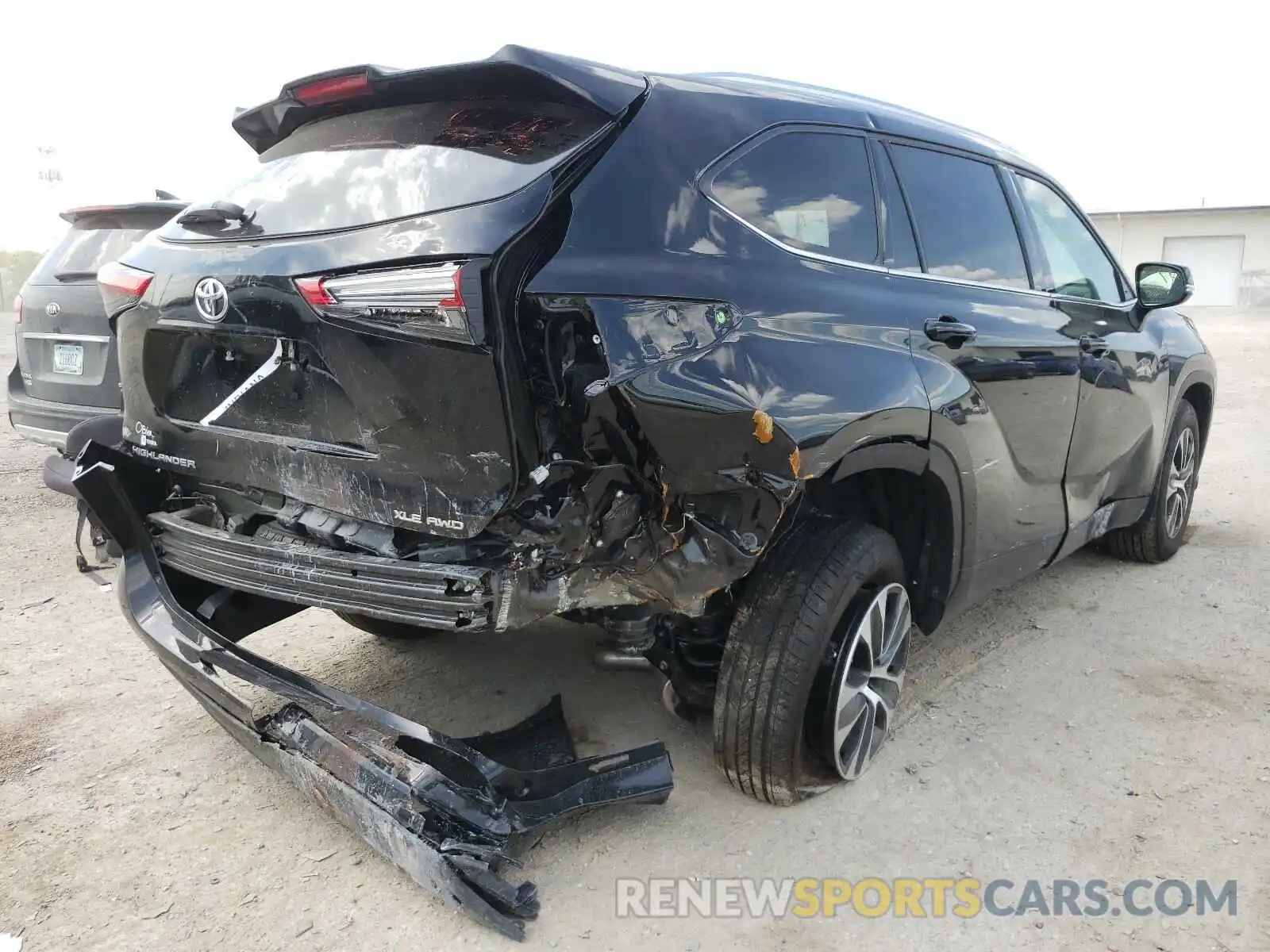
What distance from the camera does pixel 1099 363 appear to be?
3863mm

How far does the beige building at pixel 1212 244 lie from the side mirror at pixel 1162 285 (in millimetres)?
31718

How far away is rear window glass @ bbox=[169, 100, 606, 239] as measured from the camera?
2.18 m

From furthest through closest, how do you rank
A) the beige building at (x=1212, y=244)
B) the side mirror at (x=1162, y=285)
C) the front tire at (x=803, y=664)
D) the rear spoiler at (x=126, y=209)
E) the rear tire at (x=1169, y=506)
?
the beige building at (x=1212, y=244), the rear spoiler at (x=126, y=209), the rear tire at (x=1169, y=506), the side mirror at (x=1162, y=285), the front tire at (x=803, y=664)

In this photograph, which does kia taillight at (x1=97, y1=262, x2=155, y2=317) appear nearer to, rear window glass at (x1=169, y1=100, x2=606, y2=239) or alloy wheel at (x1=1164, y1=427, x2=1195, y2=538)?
rear window glass at (x1=169, y1=100, x2=606, y2=239)

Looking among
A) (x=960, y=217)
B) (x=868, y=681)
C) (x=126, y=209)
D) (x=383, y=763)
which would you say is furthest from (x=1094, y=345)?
(x=126, y=209)

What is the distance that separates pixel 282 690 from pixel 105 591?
9.31 feet

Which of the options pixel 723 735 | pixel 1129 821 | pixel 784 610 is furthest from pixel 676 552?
pixel 1129 821

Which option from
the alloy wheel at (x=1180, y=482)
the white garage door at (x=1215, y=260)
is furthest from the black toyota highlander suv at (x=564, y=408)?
the white garage door at (x=1215, y=260)

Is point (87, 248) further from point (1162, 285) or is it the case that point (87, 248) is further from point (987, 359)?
point (1162, 285)

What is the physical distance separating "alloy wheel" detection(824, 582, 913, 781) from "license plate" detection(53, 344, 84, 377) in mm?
5002

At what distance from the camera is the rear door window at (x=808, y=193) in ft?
8.15
